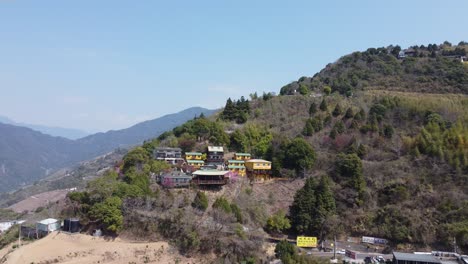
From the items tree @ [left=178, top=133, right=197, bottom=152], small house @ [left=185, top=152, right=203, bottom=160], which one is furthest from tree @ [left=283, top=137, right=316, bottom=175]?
tree @ [left=178, top=133, right=197, bottom=152]

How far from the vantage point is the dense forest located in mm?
28797

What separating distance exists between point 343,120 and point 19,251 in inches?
1298

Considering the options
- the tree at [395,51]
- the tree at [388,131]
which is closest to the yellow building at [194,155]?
the tree at [388,131]

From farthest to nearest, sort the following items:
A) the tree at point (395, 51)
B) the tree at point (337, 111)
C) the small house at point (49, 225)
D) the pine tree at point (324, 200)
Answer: the tree at point (395, 51) → the tree at point (337, 111) → the small house at point (49, 225) → the pine tree at point (324, 200)

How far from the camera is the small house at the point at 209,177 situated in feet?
111

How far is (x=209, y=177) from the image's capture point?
34.2m

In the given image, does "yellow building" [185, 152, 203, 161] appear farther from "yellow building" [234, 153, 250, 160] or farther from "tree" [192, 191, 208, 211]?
"tree" [192, 191, 208, 211]

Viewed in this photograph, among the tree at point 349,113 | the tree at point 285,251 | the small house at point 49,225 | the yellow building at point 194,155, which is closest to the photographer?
the tree at point 285,251

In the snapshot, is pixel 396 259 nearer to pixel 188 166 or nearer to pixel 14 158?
pixel 188 166

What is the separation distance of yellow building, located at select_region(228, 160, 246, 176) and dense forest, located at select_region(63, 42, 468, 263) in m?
3.03

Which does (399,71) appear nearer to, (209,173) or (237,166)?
(237,166)

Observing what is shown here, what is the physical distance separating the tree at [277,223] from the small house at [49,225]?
55.0 ft

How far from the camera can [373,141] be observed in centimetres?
3866

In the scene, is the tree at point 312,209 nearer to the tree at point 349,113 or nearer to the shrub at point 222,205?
the shrub at point 222,205
